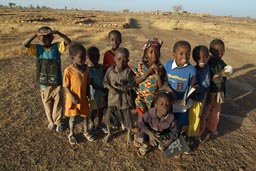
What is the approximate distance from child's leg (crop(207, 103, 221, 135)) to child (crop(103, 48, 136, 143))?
146 cm

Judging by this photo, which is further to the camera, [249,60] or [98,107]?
[249,60]

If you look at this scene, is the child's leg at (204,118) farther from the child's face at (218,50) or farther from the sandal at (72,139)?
the sandal at (72,139)

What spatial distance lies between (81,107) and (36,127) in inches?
45.9

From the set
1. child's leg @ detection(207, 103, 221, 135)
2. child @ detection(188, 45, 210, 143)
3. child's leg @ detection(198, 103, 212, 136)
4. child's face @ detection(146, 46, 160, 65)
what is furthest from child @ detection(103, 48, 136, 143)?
child's leg @ detection(207, 103, 221, 135)

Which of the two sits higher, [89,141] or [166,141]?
[166,141]

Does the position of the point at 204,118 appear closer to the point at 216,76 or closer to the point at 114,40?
the point at 216,76

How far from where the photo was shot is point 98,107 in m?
4.46

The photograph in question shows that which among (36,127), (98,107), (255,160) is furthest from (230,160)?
(36,127)

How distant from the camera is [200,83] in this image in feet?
13.4

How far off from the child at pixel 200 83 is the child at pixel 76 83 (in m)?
1.63

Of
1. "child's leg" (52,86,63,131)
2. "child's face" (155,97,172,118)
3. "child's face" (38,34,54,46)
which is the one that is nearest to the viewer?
"child's face" (155,97,172,118)

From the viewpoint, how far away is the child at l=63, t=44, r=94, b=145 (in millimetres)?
3982

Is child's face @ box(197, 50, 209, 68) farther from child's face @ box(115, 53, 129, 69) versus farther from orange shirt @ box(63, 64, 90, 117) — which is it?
orange shirt @ box(63, 64, 90, 117)

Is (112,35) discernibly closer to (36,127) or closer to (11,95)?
(36,127)
